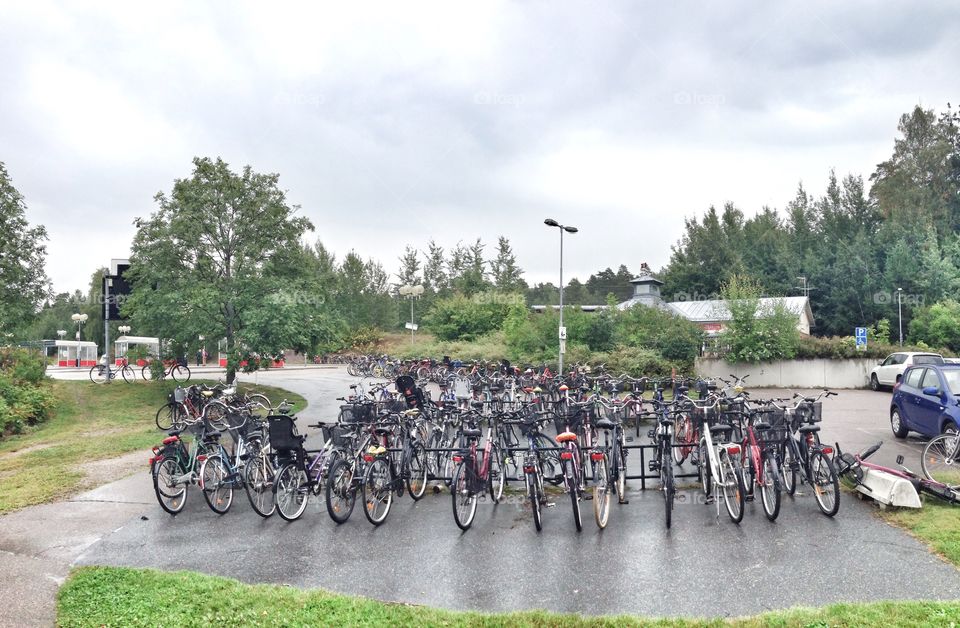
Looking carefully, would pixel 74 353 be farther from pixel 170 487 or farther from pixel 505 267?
pixel 170 487

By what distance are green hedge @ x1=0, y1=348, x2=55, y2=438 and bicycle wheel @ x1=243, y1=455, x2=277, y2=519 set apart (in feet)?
30.3

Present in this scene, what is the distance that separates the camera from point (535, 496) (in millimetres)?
6133

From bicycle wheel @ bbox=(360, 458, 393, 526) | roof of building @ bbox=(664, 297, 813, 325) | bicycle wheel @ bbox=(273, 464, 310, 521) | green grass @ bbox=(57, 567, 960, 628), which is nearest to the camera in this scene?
green grass @ bbox=(57, 567, 960, 628)

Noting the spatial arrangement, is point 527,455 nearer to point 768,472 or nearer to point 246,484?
point 768,472

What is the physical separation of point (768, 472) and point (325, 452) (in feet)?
15.0

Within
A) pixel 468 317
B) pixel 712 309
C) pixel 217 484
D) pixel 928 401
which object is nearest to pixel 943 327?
pixel 712 309

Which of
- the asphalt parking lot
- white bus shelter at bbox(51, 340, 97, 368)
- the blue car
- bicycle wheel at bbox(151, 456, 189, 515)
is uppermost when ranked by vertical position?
white bus shelter at bbox(51, 340, 97, 368)

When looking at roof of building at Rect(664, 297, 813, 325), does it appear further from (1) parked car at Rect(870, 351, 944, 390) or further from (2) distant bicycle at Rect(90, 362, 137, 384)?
(2) distant bicycle at Rect(90, 362, 137, 384)

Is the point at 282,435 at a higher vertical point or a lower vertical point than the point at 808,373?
higher

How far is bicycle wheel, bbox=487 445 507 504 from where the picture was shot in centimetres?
683

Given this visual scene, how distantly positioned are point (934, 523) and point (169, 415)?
45.1 ft

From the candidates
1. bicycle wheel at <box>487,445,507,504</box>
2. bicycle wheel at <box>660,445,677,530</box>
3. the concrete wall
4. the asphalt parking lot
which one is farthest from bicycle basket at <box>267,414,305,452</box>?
the concrete wall

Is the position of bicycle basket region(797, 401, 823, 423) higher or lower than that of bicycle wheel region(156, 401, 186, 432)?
higher

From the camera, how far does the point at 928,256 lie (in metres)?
37.5
